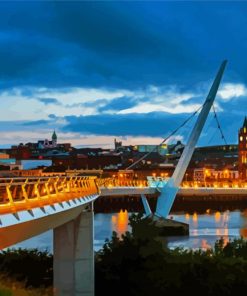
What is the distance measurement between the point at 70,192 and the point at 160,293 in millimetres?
3700

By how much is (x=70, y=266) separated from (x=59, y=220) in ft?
14.2

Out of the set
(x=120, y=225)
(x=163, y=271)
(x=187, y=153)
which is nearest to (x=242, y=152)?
(x=120, y=225)

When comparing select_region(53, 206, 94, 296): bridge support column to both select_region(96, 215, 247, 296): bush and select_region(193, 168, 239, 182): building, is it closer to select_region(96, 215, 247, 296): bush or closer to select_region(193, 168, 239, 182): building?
select_region(96, 215, 247, 296): bush

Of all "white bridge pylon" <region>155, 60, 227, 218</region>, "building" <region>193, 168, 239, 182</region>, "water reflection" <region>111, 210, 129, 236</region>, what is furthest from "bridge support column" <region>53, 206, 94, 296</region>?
"building" <region>193, 168, 239, 182</region>

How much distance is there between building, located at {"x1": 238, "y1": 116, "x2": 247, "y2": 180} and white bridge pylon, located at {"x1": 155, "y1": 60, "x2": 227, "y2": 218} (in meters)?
70.9

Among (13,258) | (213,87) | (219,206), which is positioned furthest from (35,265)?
(219,206)

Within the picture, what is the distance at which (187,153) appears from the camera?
46781 mm

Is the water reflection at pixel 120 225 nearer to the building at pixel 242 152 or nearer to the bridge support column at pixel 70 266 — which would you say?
the bridge support column at pixel 70 266

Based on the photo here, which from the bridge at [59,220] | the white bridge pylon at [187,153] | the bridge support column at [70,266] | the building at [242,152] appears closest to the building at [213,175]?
the building at [242,152]

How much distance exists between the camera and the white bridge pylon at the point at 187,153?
4509 cm

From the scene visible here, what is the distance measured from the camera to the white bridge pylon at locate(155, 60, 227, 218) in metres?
45.1

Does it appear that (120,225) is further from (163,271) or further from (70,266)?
(70,266)

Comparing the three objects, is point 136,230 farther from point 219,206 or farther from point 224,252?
point 219,206

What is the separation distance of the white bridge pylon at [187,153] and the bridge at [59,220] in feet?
71.2
